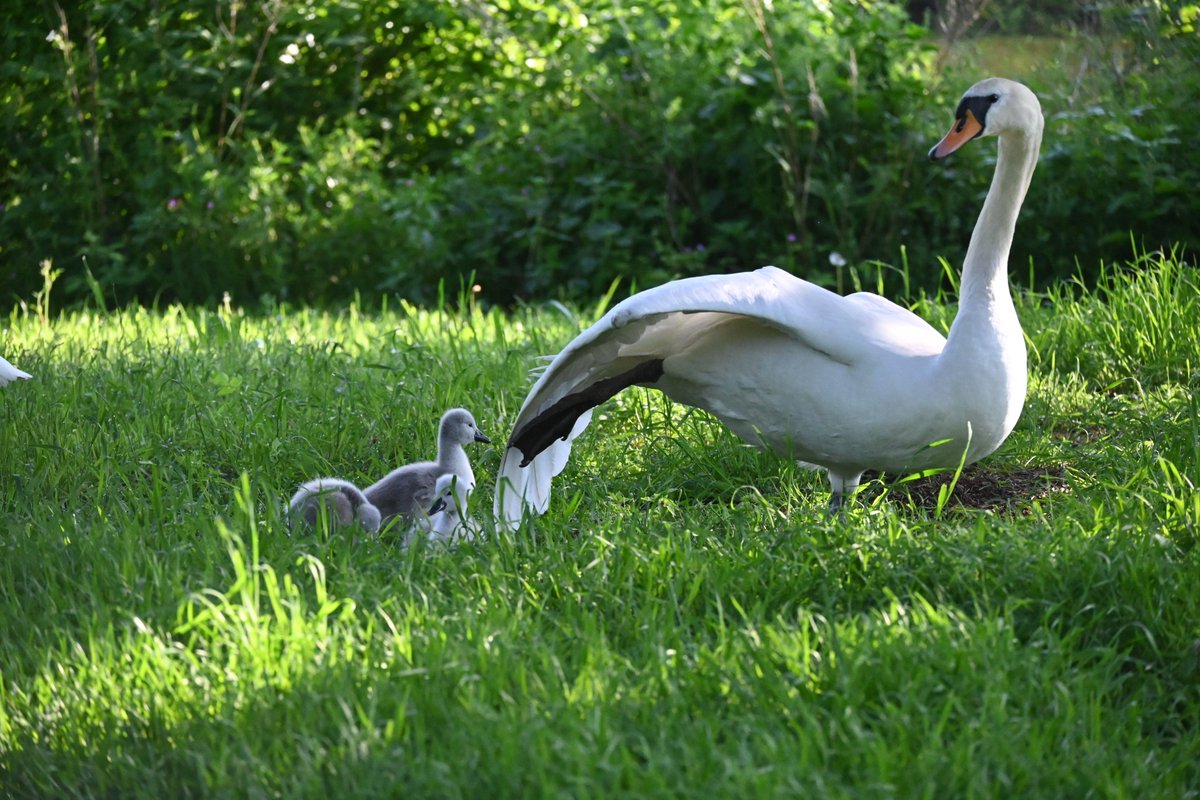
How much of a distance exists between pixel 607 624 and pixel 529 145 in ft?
18.4

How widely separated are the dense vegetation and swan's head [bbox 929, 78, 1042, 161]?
3178 mm

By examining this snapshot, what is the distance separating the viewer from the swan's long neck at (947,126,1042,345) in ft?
11.6

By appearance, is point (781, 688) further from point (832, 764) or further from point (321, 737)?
point (321, 737)

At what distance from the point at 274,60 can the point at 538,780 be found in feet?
25.5

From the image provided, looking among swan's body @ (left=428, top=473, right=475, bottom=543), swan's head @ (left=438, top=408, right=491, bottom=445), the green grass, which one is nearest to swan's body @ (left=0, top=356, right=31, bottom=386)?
the green grass

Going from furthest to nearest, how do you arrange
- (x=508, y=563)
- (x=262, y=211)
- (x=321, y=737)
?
(x=262, y=211)
(x=508, y=563)
(x=321, y=737)

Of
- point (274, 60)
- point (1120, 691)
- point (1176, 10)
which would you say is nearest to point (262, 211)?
point (274, 60)

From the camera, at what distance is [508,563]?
322cm

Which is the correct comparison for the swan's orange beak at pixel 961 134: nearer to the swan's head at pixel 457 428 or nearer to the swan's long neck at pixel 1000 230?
the swan's long neck at pixel 1000 230

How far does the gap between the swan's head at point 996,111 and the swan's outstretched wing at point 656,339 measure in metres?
0.50

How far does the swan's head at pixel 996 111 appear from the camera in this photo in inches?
141

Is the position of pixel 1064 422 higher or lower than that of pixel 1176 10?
lower

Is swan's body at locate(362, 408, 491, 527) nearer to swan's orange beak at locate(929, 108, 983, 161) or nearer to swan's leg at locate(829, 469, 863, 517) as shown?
swan's leg at locate(829, 469, 863, 517)

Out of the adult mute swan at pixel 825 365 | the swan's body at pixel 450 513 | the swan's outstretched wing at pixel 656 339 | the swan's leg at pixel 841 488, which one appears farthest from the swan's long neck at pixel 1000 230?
the swan's body at pixel 450 513
